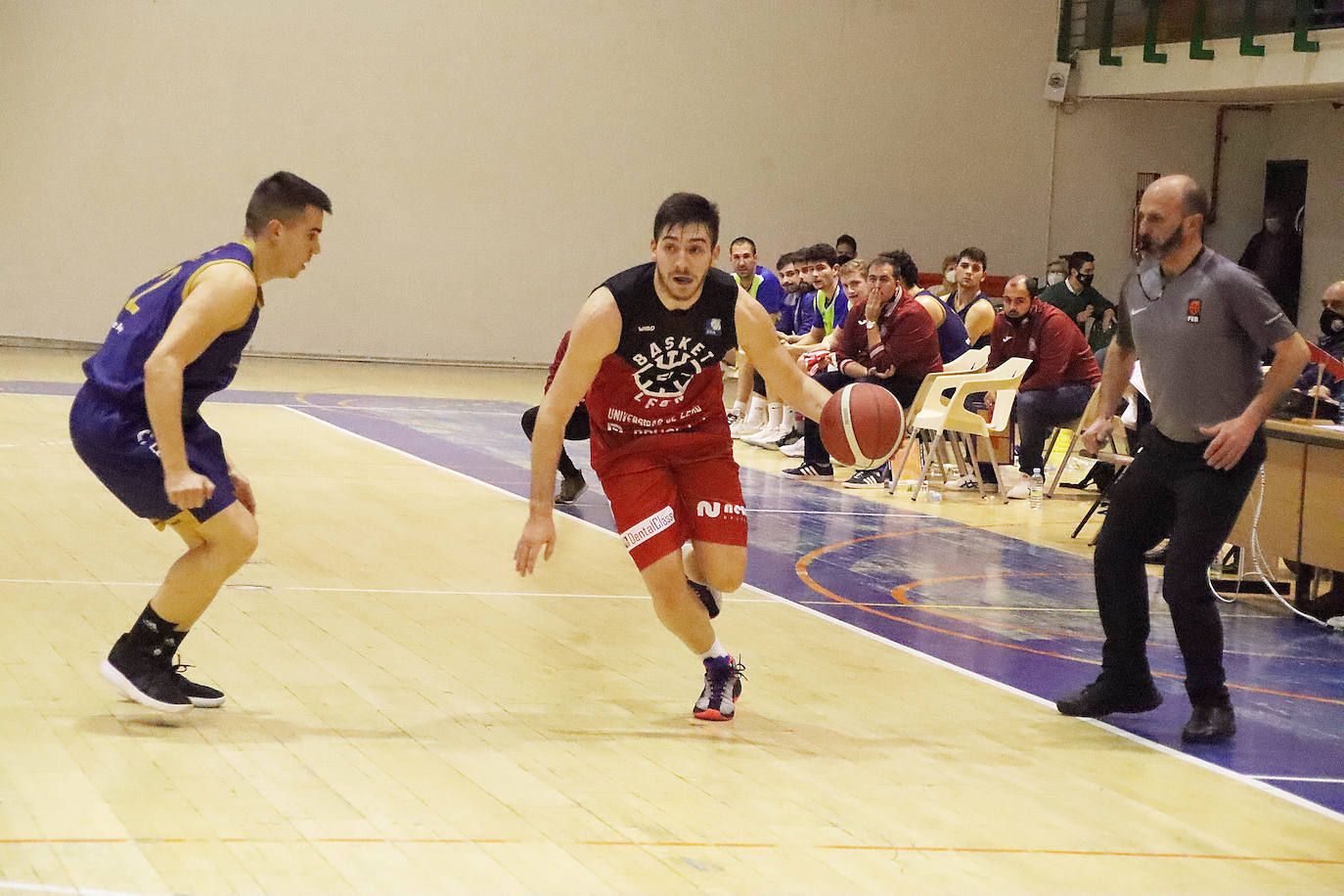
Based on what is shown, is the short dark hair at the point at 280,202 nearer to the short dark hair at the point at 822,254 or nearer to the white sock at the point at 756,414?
the short dark hair at the point at 822,254

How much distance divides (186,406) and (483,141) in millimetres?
13069

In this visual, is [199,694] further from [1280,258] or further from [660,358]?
[1280,258]

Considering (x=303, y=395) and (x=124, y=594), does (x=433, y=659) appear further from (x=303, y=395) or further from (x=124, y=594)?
(x=303, y=395)

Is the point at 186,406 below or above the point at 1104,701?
above

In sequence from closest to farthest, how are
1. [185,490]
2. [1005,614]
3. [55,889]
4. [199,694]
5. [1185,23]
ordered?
[55,889]
[185,490]
[199,694]
[1005,614]
[1185,23]

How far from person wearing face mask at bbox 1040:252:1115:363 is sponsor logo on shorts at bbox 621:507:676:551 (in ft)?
35.2

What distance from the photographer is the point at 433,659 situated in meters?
5.10

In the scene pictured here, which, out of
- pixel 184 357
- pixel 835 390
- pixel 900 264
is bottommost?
pixel 835 390

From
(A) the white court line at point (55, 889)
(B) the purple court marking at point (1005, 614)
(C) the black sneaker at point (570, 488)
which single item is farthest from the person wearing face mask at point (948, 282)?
(A) the white court line at point (55, 889)

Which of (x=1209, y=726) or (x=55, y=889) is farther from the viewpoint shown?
(x=1209, y=726)

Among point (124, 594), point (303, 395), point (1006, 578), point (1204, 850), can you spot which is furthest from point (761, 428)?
point (1204, 850)

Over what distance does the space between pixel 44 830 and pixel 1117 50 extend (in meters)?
17.0

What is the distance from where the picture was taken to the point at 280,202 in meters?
4.08

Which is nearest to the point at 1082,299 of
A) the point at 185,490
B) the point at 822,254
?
the point at 822,254
